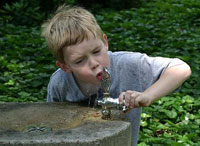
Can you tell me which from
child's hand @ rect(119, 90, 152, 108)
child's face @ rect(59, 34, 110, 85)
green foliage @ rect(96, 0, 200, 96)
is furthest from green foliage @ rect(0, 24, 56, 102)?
child's hand @ rect(119, 90, 152, 108)

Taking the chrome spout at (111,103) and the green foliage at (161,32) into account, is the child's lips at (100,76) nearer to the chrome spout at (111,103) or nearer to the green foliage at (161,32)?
the chrome spout at (111,103)

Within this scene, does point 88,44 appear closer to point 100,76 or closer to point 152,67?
point 100,76

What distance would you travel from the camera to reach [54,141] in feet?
4.77

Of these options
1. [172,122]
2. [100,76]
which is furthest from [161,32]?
[100,76]

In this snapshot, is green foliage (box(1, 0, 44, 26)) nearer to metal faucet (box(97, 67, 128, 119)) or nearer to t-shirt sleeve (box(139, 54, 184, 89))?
t-shirt sleeve (box(139, 54, 184, 89))

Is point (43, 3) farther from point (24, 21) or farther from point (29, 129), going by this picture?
point (29, 129)

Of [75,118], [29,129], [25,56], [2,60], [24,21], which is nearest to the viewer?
[29,129]

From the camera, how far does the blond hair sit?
1.92m

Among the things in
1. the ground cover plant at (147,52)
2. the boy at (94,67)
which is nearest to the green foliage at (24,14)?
the ground cover plant at (147,52)

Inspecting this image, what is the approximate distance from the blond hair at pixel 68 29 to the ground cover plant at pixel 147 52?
3.32 ft

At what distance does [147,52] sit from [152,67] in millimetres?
2747

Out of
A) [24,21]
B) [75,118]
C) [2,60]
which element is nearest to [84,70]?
[75,118]

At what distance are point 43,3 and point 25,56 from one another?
89.2 inches

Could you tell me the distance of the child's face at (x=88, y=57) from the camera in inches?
74.5
